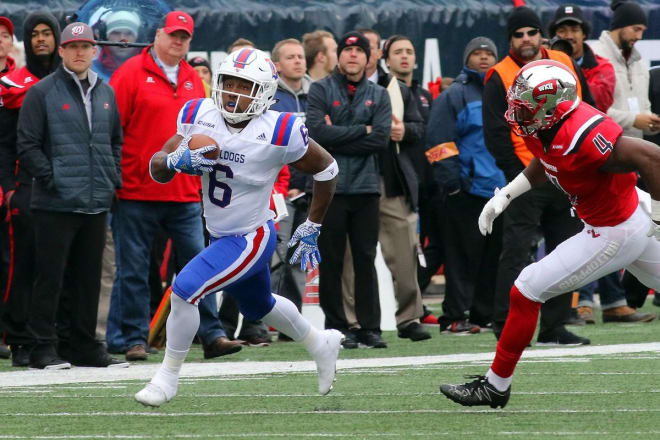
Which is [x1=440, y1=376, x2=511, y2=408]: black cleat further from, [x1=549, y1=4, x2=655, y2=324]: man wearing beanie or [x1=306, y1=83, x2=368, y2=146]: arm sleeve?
[x1=549, y1=4, x2=655, y2=324]: man wearing beanie

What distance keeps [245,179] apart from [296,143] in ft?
0.97

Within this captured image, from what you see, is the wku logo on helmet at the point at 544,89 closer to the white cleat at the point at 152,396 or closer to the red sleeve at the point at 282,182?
the white cleat at the point at 152,396

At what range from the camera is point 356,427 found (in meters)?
5.46

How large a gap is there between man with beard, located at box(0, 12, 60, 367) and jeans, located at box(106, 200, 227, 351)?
1.90 feet

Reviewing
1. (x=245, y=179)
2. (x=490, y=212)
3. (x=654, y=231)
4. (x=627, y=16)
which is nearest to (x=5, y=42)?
(x=245, y=179)

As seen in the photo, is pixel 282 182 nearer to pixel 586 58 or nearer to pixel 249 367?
pixel 249 367

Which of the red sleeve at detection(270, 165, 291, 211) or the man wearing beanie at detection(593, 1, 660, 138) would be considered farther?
the man wearing beanie at detection(593, 1, 660, 138)

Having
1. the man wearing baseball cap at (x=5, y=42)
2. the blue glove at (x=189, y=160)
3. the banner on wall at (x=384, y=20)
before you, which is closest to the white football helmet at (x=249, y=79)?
the blue glove at (x=189, y=160)

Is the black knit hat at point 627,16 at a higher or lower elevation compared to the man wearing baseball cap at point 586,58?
higher

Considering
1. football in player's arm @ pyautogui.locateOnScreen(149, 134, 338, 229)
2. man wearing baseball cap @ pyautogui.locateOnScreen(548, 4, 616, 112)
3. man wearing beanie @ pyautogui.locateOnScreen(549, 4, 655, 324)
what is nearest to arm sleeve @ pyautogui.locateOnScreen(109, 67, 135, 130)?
football in player's arm @ pyautogui.locateOnScreen(149, 134, 338, 229)

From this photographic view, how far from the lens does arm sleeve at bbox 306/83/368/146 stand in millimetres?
9133

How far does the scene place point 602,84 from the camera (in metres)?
10.1

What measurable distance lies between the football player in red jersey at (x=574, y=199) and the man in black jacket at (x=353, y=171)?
291 cm

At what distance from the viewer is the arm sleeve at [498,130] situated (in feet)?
29.7
